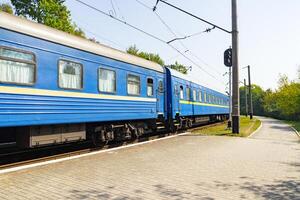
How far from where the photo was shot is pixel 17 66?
8164 mm

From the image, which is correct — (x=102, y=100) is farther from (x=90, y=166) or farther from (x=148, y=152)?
(x=90, y=166)

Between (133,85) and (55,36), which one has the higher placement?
(55,36)

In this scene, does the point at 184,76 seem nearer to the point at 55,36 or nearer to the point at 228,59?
the point at 228,59

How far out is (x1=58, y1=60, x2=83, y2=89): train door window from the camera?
9596mm

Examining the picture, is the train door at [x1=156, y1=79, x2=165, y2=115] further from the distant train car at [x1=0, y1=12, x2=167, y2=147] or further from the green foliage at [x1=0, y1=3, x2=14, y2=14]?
the green foliage at [x1=0, y1=3, x2=14, y2=14]

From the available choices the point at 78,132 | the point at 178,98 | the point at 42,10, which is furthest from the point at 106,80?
the point at 42,10

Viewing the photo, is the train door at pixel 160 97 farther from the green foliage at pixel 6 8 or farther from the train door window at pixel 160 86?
the green foliage at pixel 6 8

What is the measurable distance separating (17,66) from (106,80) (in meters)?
3.94

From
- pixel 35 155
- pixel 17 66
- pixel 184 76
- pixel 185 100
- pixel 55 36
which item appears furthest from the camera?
pixel 184 76

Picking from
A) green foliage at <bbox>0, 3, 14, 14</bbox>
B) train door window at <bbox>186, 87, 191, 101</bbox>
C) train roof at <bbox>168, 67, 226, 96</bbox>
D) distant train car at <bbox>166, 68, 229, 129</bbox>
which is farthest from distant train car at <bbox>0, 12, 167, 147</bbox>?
green foliage at <bbox>0, 3, 14, 14</bbox>

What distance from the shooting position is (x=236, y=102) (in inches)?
740

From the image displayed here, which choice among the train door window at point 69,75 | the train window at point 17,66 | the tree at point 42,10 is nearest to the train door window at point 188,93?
the train door window at point 69,75

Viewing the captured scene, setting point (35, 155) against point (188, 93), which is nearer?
point (35, 155)

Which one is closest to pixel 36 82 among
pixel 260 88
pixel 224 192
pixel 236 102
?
pixel 224 192
